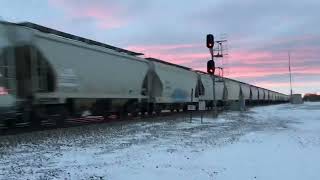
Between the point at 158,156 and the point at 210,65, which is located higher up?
the point at 210,65

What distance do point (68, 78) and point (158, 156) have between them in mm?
10073

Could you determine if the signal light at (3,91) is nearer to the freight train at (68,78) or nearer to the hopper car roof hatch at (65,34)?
A: the freight train at (68,78)

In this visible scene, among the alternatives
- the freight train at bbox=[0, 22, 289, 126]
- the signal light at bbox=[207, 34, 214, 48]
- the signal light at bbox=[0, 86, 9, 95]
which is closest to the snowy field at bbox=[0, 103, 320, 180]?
the signal light at bbox=[0, 86, 9, 95]

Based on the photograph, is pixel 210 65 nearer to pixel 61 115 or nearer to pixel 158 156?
pixel 61 115

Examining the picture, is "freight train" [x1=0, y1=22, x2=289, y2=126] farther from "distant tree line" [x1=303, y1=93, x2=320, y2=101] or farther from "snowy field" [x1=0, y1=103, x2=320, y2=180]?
"distant tree line" [x1=303, y1=93, x2=320, y2=101]

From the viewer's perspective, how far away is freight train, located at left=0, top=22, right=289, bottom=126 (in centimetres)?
1783

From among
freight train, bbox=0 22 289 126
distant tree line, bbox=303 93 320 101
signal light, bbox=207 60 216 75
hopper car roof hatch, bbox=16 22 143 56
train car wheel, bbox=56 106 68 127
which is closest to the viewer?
freight train, bbox=0 22 289 126

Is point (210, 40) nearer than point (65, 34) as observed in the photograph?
No

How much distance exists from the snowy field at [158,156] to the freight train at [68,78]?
5.60ft

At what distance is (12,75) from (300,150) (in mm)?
9240

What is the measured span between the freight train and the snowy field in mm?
1708

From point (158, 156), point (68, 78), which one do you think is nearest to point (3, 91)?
point (68, 78)

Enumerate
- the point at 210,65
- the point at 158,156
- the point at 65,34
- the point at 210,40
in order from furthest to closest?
1. the point at 210,40
2. the point at 210,65
3. the point at 65,34
4. the point at 158,156

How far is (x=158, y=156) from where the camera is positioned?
12.3 metres
